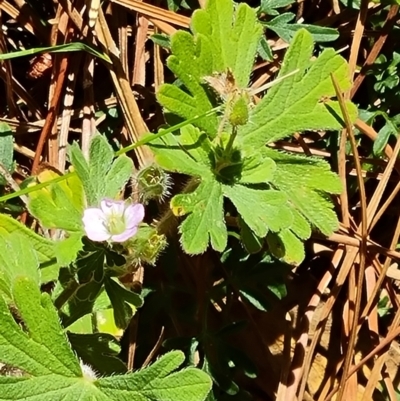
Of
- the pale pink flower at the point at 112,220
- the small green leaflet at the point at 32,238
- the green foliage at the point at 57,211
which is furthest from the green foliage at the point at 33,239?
the pale pink flower at the point at 112,220

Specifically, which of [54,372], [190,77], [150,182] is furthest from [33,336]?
[190,77]

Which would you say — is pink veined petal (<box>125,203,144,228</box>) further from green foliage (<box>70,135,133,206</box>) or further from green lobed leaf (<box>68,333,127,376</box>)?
green lobed leaf (<box>68,333,127,376</box>)

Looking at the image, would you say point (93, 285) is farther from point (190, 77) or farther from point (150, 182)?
point (190, 77)

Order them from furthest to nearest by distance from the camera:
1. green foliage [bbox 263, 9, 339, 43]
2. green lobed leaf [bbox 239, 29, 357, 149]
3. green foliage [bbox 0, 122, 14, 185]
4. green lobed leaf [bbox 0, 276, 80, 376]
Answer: green foliage [bbox 263, 9, 339, 43] → green foliage [bbox 0, 122, 14, 185] → green lobed leaf [bbox 239, 29, 357, 149] → green lobed leaf [bbox 0, 276, 80, 376]

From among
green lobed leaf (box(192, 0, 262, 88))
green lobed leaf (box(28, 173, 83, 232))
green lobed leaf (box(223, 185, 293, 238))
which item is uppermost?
green lobed leaf (box(192, 0, 262, 88))

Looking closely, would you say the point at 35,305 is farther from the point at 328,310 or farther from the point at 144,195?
the point at 328,310

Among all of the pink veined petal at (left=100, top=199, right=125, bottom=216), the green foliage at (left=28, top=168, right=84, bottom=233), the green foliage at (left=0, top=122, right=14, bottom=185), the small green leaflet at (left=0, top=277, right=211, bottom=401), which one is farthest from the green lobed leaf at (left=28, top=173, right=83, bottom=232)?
the green foliage at (left=0, top=122, right=14, bottom=185)

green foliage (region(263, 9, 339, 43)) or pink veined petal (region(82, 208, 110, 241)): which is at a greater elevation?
green foliage (region(263, 9, 339, 43))
